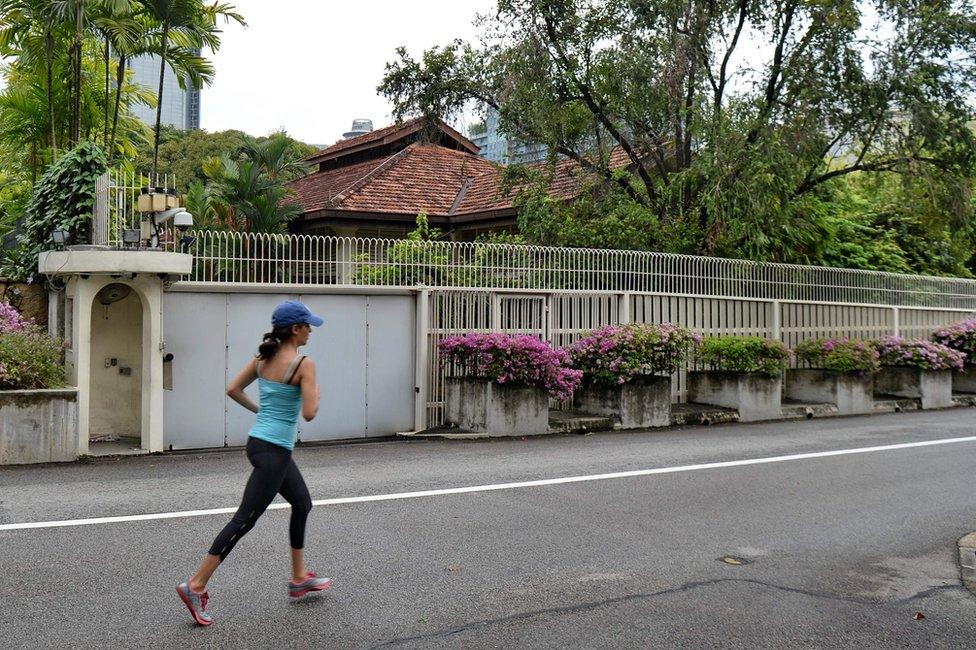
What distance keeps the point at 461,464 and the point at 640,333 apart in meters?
4.84

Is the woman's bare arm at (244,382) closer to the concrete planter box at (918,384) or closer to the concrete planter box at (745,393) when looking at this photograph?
the concrete planter box at (745,393)

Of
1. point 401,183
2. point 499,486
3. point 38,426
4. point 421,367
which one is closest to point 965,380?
point 421,367

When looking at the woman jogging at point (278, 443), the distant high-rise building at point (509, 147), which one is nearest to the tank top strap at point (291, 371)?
the woman jogging at point (278, 443)

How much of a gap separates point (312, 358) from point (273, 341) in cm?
796

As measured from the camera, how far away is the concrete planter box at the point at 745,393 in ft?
52.7

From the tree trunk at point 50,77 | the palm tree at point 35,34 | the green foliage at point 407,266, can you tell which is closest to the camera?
the green foliage at point 407,266

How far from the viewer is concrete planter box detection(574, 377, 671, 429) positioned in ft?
48.1

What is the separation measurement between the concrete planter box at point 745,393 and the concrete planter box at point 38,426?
33.2ft

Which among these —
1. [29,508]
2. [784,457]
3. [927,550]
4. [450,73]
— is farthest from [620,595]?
[450,73]

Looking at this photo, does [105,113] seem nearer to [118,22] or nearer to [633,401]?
[118,22]

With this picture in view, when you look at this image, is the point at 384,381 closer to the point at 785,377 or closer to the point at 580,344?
the point at 580,344

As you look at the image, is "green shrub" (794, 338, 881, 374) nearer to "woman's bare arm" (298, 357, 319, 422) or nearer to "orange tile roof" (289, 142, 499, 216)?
Result: "orange tile roof" (289, 142, 499, 216)

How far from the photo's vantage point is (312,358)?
13.5m

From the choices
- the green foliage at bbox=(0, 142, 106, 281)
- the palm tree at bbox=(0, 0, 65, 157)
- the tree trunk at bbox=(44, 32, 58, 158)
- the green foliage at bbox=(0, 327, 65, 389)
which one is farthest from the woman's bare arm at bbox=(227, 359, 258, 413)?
the tree trunk at bbox=(44, 32, 58, 158)
